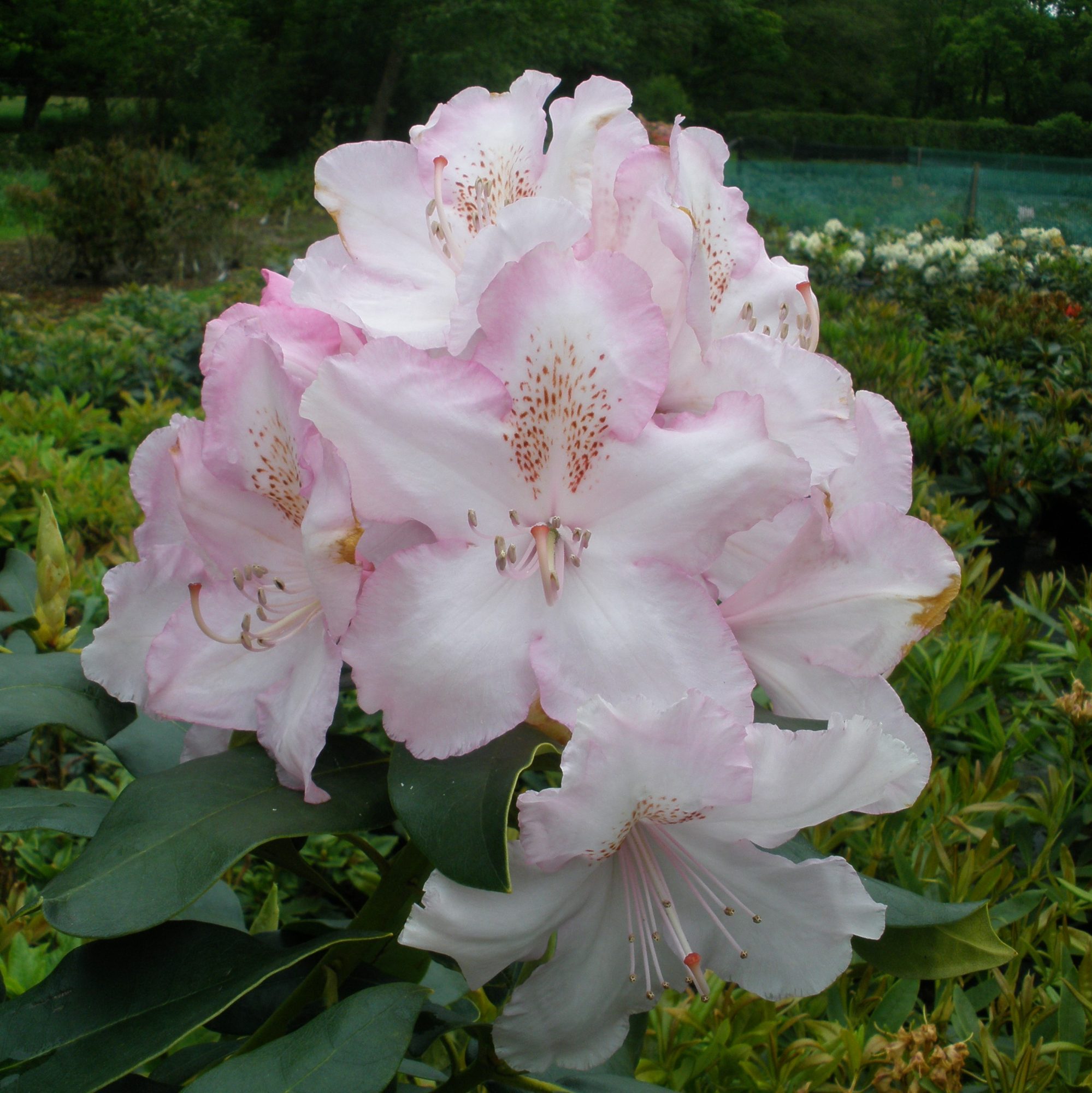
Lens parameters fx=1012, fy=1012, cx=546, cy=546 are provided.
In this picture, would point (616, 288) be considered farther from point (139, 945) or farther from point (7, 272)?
point (7, 272)

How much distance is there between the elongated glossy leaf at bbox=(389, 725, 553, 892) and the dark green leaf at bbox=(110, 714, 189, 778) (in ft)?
1.28

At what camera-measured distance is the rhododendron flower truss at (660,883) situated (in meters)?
0.52

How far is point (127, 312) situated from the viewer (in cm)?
657

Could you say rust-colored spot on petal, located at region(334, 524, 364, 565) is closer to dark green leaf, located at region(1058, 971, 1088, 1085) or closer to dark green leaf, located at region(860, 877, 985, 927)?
dark green leaf, located at region(860, 877, 985, 927)

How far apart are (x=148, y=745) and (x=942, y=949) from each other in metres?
0.68

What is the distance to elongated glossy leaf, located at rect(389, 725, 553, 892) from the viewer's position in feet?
1.76

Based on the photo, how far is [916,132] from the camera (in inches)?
1025

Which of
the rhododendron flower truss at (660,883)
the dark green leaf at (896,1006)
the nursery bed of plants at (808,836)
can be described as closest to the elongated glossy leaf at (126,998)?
the nursery bed of plants at (808,836)

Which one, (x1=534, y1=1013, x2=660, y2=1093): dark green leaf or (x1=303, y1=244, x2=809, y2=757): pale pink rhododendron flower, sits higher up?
(x1=303, y1=244, x2=809, y2=757): pale pink rhododendron flower

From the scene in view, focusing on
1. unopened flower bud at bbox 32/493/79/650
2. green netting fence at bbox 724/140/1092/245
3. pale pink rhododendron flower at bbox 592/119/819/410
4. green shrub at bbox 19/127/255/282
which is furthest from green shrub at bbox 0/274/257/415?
green netting fence at bbox 724/140/1092/245

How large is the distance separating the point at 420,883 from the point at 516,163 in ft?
1.79

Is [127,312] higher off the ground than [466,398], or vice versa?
[466,398]

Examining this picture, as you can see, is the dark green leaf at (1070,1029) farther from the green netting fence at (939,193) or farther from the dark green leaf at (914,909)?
the green netting fence at (939,193)

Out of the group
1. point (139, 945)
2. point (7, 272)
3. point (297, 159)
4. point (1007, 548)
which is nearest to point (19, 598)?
point (139, 945)
